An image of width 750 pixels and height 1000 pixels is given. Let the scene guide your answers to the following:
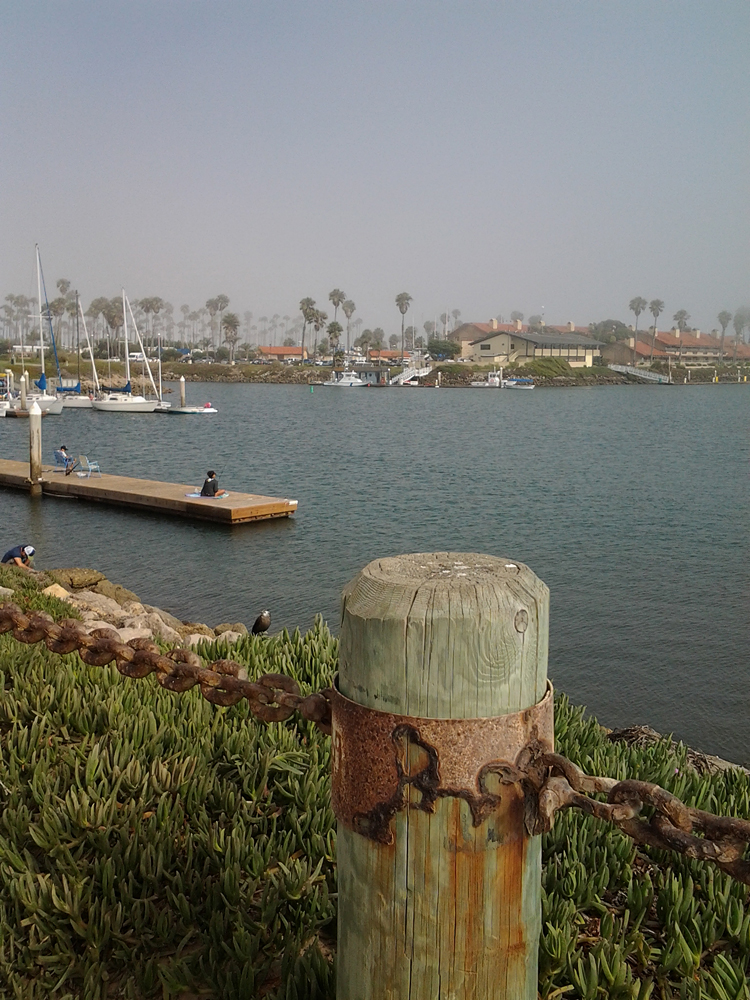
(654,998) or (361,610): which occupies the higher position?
(361,610)

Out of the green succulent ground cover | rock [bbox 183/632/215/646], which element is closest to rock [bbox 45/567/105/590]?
rock [bbox 183/632/215/646]

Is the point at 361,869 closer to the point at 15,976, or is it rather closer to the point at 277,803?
the point at 15,976

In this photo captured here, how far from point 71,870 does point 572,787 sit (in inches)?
96.4

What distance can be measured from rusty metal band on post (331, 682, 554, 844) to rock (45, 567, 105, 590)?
48.9 ft

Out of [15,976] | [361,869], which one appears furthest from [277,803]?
[361,869]

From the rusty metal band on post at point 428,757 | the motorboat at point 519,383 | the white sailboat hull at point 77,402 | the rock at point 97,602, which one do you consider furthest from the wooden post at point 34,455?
the motorboat at point 519,383

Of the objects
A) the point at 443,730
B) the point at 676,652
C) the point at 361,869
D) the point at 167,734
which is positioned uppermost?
the point at 443,730

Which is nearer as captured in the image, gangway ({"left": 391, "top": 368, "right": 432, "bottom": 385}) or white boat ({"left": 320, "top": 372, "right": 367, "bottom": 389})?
white boat ({"left": 320, "top": 372, "right": 367, "bottom": 389})

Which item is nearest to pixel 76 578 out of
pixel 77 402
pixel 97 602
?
pixel 97 602

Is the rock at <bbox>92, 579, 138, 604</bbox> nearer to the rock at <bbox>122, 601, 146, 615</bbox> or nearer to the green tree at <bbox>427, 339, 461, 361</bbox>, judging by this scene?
the rock at <bbox>122, 601, 146, 615</bbox>

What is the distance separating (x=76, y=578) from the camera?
1606cm

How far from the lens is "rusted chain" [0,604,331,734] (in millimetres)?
2301

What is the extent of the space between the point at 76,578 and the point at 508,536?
12158 millimetres

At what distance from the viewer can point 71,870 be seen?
11.3ft
